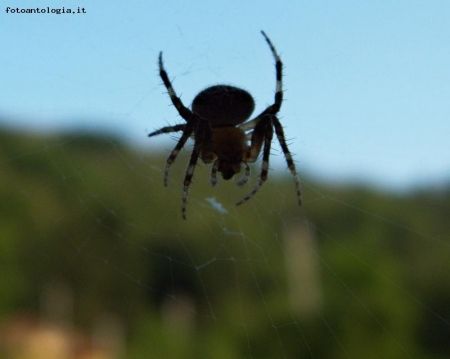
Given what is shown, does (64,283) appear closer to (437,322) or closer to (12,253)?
(12,253)

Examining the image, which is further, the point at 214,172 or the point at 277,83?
the point at 214,172

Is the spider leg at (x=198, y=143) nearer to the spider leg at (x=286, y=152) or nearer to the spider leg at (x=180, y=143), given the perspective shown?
the spider leg at (x=180, y=143)

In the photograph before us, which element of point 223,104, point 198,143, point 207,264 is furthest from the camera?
point 207,264

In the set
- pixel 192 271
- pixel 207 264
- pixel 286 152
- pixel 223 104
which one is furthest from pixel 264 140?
pixel 192 271

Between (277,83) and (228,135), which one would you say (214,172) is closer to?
(228,135)

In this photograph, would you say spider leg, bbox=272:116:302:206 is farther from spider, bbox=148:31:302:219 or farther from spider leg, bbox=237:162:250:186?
spider leg, bbox=237:162:250:186

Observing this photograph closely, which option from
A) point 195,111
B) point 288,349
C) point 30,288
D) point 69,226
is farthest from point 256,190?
point 69,226

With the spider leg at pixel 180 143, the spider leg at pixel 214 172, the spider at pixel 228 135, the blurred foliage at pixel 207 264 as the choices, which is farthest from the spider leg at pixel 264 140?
the blurred foliage at pixel 207 264

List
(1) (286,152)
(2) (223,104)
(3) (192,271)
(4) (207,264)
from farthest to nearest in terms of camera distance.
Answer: (3) (192,271), (4) (207,264), (1) (286,152), (2) (223,104)
